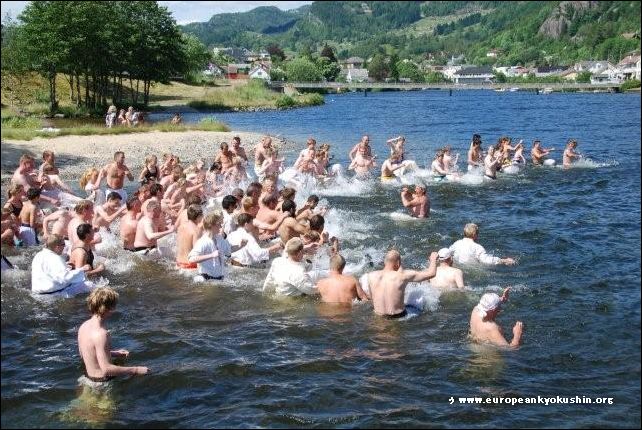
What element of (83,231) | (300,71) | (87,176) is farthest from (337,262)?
(300,71)

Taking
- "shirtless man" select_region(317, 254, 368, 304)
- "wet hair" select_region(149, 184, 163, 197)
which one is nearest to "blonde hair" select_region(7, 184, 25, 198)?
"wet hair" select_region(149, 184, 163, 197)

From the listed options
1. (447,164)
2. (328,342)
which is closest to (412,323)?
(328,342)

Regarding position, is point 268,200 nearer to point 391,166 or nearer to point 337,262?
point 337,262

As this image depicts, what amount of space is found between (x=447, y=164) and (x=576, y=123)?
38.2 meters

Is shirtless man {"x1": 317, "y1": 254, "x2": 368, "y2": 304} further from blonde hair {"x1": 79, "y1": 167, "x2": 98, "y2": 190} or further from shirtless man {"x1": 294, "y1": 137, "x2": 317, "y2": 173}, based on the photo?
shirtless man {"x1": 294, "y1": 137, "x2": 317, "y2": 173}

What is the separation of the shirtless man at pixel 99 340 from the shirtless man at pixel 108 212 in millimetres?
6581

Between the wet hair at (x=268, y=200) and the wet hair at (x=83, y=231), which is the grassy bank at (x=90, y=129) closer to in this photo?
the wet hair at (x=268, y=200)

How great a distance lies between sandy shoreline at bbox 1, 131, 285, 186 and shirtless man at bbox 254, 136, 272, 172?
736 centimetres

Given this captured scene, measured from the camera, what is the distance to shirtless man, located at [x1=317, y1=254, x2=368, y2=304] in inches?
439

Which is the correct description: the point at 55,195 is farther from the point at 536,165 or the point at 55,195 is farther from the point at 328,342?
the point at 536,165

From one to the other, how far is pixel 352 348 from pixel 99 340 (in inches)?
149

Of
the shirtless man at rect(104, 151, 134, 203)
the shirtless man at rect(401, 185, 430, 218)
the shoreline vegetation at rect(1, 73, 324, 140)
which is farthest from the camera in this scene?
the shoreline vegetation at rect(1, 73, 324, 140)

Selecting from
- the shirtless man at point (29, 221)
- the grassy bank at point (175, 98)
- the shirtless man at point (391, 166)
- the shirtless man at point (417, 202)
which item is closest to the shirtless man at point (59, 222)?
the shirtless man at point (29, 221)

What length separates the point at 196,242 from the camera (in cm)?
1220
